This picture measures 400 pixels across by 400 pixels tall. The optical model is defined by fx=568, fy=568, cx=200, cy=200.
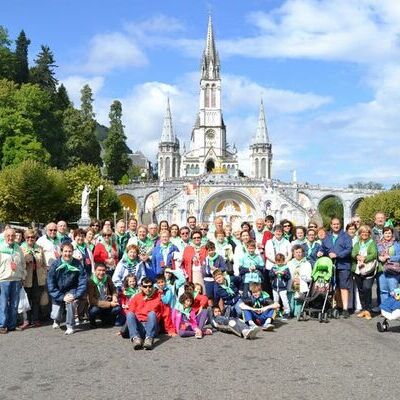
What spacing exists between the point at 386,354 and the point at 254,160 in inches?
3091

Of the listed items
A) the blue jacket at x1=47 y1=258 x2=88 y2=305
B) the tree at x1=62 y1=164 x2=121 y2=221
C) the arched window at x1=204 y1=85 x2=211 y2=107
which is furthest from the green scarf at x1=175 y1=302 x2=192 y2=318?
the arched window at x1=204 y1=85 x2=211 y2=107

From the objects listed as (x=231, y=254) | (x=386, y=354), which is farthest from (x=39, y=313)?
(x=386, y=354)

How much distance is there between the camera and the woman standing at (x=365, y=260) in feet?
30.7

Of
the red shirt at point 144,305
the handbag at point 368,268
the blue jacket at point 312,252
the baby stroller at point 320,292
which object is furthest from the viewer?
the blue jacket at point 312,252

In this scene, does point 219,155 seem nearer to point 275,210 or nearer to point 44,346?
point 275,210

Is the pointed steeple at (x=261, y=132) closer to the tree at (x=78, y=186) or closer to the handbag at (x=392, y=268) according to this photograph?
the tree at (x=78, y=186)

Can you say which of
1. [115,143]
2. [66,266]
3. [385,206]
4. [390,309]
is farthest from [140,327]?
[115,143]

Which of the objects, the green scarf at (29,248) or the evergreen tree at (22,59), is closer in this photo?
the green scarf at (29,248)

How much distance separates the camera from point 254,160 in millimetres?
84750

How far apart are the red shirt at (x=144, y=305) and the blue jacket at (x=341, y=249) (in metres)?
3.34

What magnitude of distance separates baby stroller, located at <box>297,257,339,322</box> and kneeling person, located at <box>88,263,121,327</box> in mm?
3005

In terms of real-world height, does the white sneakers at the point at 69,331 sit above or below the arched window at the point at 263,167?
below

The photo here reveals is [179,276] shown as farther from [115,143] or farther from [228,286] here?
[115,143]

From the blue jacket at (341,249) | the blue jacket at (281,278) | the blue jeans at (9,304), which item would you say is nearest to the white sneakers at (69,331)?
the blue jeans at (9,304)
